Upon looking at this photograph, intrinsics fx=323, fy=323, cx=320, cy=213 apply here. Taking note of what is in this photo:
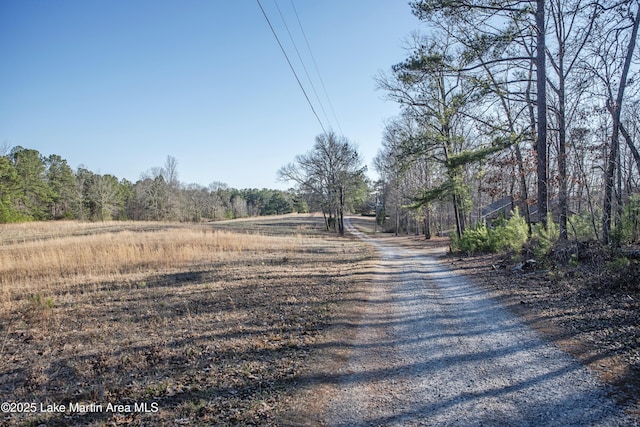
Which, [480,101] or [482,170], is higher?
[480,101]

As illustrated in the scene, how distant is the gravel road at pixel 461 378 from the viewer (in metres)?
2.98

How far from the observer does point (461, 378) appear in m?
3.67

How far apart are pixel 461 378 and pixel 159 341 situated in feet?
14.6

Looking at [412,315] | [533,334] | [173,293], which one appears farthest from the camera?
[173,293]

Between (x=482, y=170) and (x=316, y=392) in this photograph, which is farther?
(x=482, y=170)

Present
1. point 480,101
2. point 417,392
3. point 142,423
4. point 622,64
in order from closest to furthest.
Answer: point 142,423 < point 417,392 < point 622,64 < point 480,101

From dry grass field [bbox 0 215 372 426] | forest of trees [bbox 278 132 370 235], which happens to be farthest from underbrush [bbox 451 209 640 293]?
forest of trees [bbox 278 132 370 235]

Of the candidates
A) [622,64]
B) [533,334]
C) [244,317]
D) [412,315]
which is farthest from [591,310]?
[622,64]

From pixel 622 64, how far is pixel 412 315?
1031 cm

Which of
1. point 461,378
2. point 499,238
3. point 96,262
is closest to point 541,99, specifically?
point 499,238

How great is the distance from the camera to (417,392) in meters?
3.43

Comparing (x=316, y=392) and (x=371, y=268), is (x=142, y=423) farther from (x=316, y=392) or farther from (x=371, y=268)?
(x=371, y=268)

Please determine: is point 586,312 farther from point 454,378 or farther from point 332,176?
point 332,176

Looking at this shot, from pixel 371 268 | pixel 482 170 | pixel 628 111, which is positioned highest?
pixel 628 111
